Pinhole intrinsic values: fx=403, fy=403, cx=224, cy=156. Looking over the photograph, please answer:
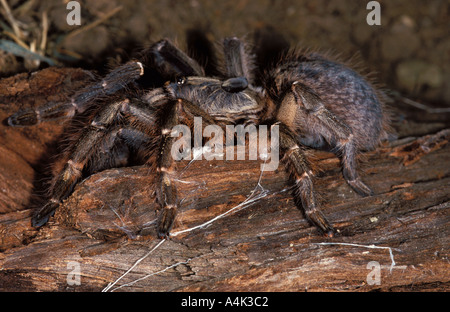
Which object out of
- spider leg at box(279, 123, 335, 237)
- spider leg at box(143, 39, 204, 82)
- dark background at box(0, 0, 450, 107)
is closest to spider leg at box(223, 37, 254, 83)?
spider leg at box(143, 39, 204, 82)

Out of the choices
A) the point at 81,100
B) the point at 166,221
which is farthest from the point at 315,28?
the point at 166,221

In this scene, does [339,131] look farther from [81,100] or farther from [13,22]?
[13,22]

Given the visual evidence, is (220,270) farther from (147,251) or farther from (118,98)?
(118,98)

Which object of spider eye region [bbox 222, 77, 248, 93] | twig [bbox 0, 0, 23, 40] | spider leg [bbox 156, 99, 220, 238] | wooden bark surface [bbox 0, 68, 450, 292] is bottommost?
wooden bark surface [bbox 0, 68, 450, 292]

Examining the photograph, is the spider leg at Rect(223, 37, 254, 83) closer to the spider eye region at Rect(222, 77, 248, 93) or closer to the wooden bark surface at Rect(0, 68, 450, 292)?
the spider eye region at Rect(222, 77, 248, 93)

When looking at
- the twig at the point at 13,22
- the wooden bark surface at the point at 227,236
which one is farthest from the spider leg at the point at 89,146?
the twig at the point at 13,22

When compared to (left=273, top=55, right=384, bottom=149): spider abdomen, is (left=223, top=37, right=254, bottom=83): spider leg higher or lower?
higher

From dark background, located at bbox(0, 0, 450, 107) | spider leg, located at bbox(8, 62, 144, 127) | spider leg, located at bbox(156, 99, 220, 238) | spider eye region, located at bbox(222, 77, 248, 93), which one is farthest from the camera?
dark background, located at bbox(0, 0, 450, 107)
